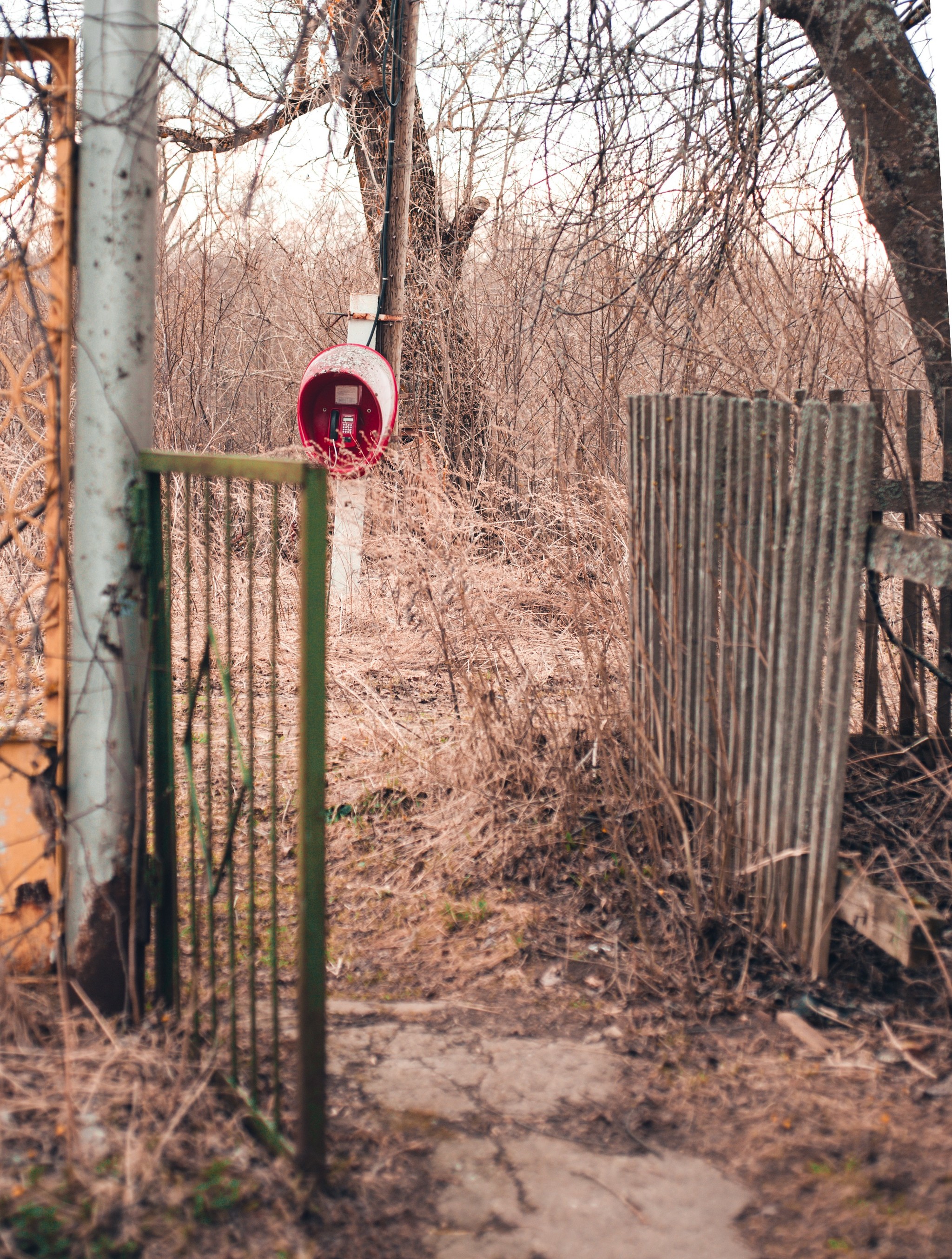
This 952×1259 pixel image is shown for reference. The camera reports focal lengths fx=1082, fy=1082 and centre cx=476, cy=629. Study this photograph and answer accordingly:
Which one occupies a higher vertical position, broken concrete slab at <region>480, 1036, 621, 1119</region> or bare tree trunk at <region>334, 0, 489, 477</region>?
bare tree trunk at <region>334, 0, 489, 477</region>

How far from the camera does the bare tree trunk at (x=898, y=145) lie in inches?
182

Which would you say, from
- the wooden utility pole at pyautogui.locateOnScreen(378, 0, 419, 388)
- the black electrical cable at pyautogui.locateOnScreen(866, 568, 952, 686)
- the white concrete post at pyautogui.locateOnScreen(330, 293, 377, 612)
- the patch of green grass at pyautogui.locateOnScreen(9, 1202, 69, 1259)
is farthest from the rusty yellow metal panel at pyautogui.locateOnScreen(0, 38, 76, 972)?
the wooden utility pole at pyautogui.locateOnScreen(378, 0, 419, 388)

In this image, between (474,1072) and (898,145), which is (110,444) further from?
(898,145)

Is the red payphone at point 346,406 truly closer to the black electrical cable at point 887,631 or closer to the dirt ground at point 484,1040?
the dirt ground at point 484,1040

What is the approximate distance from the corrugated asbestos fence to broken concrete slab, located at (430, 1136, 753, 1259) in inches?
41.7

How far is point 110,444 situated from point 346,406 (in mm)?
5666

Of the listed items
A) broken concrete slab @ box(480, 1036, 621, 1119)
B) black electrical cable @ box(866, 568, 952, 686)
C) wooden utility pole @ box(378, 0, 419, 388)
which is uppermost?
wooden utility pole @ box(378, 0, 419, 388)

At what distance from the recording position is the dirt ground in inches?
92.1

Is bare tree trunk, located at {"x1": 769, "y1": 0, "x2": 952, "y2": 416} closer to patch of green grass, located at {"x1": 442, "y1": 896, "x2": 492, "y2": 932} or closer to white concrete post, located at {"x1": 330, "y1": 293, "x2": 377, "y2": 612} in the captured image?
patch of green grass, located at {"x1": 442, "y1": 896, "x2": 492, "y2": 932}

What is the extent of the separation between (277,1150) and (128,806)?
1.00 meters

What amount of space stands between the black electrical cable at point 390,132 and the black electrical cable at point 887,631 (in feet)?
17.7

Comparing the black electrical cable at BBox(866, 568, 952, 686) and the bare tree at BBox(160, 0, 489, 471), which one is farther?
the bare tree at BBox(160, 0, 489, 471)

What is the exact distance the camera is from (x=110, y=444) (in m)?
2.89

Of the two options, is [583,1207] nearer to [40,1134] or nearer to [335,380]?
[40,1134]
